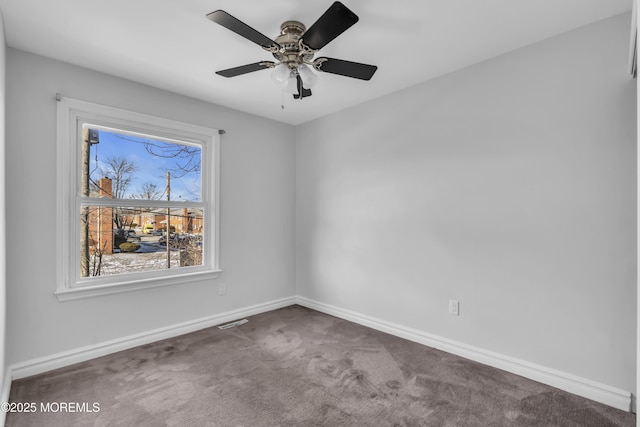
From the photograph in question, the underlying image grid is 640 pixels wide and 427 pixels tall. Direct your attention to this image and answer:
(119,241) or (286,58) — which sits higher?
(286,58)

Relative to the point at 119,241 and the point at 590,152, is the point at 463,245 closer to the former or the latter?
the point at 590,152

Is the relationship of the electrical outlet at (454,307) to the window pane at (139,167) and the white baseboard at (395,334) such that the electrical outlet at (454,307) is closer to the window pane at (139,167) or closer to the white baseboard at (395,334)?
the white baseboard at (395,334)

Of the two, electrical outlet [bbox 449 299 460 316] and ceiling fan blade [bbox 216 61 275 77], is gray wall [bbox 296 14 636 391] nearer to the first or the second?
electrical outlet [bbox 449 299 460 316]

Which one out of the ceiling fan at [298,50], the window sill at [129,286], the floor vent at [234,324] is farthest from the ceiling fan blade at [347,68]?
the floor vent at [234,324]

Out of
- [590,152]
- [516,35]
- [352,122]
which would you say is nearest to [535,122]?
[590,152]

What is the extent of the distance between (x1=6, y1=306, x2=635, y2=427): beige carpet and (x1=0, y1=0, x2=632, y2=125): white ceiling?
7.70 feet

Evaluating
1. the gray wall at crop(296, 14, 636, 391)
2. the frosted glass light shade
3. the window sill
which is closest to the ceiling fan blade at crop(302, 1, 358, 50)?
the frosted glass light shade

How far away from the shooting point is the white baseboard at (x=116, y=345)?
233 cm

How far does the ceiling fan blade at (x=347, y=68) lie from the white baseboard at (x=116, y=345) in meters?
2.65

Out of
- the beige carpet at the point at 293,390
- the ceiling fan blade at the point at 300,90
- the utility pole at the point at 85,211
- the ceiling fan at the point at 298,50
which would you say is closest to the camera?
the ceiling fan at the point at 298,50

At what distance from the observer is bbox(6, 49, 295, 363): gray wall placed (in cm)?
233

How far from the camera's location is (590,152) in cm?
206

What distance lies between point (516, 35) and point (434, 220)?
145 centimetres

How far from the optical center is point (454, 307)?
2691mm
